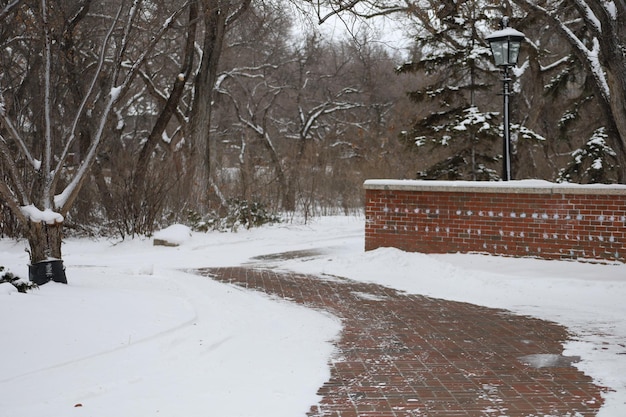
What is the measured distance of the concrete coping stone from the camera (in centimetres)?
1010

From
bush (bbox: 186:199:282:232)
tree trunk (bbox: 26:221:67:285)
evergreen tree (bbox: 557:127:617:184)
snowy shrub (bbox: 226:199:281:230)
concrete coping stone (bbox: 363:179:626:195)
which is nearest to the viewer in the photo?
tree trunk (bbox: 26:221:67:285)

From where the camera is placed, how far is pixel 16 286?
729 centimetres

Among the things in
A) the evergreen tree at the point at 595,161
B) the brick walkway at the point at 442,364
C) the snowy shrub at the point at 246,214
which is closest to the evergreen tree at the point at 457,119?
the evergreen tree at the point at 595,161

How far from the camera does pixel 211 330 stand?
22.6ft

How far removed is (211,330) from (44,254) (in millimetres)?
2721

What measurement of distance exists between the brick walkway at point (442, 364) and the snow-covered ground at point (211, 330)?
211 millimetres

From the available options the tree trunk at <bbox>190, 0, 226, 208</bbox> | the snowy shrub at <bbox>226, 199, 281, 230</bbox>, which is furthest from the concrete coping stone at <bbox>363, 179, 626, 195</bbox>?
the tree trunk at <bbox>190, 0, 226, 208</bbox>

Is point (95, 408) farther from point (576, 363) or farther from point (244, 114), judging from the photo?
point (244, 114)

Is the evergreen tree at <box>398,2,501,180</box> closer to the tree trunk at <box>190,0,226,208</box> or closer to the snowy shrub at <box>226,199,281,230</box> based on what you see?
the snowy shrub at <box>226,199,281,230</box>

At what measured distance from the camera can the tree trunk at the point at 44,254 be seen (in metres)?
8.20

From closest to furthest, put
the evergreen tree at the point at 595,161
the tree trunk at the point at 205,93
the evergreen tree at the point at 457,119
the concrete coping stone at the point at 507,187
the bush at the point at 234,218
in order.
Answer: the concrete coping stone at the point at 507,187 → the bush at the point at 234,218 → the tree trunk at the point at 205,93 → the evergreen tree at the point at 457,119 → the evergreen tree at the point at 595,161

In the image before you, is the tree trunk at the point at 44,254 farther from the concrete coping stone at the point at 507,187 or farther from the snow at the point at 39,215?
the concrete coping stone at the point at 507,187

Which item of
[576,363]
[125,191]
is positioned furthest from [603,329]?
[125,191]

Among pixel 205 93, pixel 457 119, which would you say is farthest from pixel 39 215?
pixel 457 119
